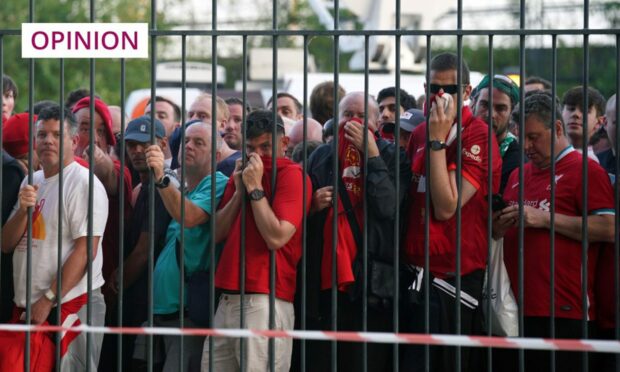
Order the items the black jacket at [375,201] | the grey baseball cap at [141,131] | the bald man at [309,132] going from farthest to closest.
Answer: the bald man at [309,132] → the grey baseball cap at [141,131] → the black jacket at [375,201]

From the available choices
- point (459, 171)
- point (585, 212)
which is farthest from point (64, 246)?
point (585, 212)

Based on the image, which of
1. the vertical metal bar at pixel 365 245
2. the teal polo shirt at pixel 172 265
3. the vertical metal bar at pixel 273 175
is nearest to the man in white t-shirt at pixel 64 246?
the teal polo shirt at pixel 172 265

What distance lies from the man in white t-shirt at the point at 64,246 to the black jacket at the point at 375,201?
1112 millimetres

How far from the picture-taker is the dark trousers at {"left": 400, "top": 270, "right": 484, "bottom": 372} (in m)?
5.85

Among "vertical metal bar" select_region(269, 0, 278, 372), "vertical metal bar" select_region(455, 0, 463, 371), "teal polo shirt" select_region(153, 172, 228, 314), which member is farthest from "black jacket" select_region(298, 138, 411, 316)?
"teal polo shirt" select_region(153, 172, 228, 314)

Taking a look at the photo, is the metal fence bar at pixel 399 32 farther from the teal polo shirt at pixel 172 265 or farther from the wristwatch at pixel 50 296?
the wristwatch at pixel 50 296

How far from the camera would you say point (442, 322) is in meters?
5.83

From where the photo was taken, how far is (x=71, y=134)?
20.8 feet

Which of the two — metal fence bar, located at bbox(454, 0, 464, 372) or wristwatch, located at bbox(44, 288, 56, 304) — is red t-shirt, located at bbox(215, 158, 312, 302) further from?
wristwatch, located at bbox(44, 288, 56, 304)

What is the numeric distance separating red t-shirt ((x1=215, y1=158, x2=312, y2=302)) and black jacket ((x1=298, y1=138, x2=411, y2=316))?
122mm

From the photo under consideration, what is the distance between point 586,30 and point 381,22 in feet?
40.6

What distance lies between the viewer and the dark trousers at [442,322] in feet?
19.2

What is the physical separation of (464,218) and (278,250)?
0.94 m

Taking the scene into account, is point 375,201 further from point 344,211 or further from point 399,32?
point 399,32
